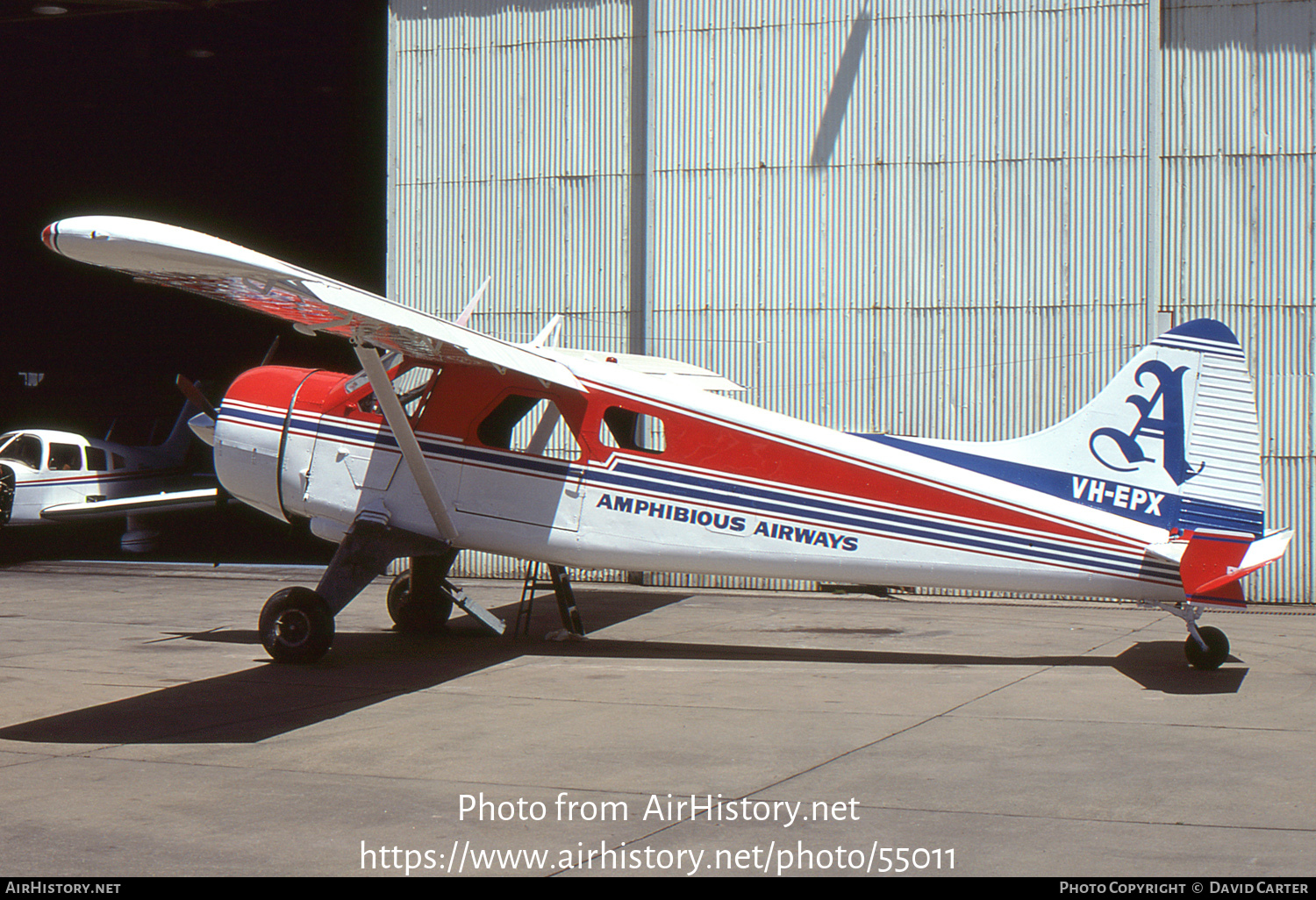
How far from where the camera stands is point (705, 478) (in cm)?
1009

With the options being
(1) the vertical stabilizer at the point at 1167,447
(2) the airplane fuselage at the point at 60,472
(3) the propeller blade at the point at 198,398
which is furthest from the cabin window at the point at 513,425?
(2) the airplane fuselage at the point at 60,472

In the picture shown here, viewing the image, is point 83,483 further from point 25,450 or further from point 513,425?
point 513,425

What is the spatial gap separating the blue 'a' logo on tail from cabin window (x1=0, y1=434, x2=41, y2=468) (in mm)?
17151

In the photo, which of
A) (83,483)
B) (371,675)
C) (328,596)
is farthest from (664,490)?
(83,483)

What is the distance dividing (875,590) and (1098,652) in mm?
5213

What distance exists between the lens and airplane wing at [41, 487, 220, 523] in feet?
59.9

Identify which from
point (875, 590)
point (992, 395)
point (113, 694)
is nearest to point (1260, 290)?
point (992, 395)

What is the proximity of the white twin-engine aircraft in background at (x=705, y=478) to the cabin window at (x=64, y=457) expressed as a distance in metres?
10.3

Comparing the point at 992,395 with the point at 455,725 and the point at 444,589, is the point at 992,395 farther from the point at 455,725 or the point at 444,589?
the point at 455,725

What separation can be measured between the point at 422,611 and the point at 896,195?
838 centimetres

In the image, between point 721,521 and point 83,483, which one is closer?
point 721,521

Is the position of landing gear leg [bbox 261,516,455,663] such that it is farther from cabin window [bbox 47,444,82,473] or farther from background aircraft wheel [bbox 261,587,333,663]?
cabin window [bbox 47,444,82,473]

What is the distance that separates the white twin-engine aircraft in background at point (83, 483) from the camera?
62.2 feet

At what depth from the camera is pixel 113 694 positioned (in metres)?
8.72
